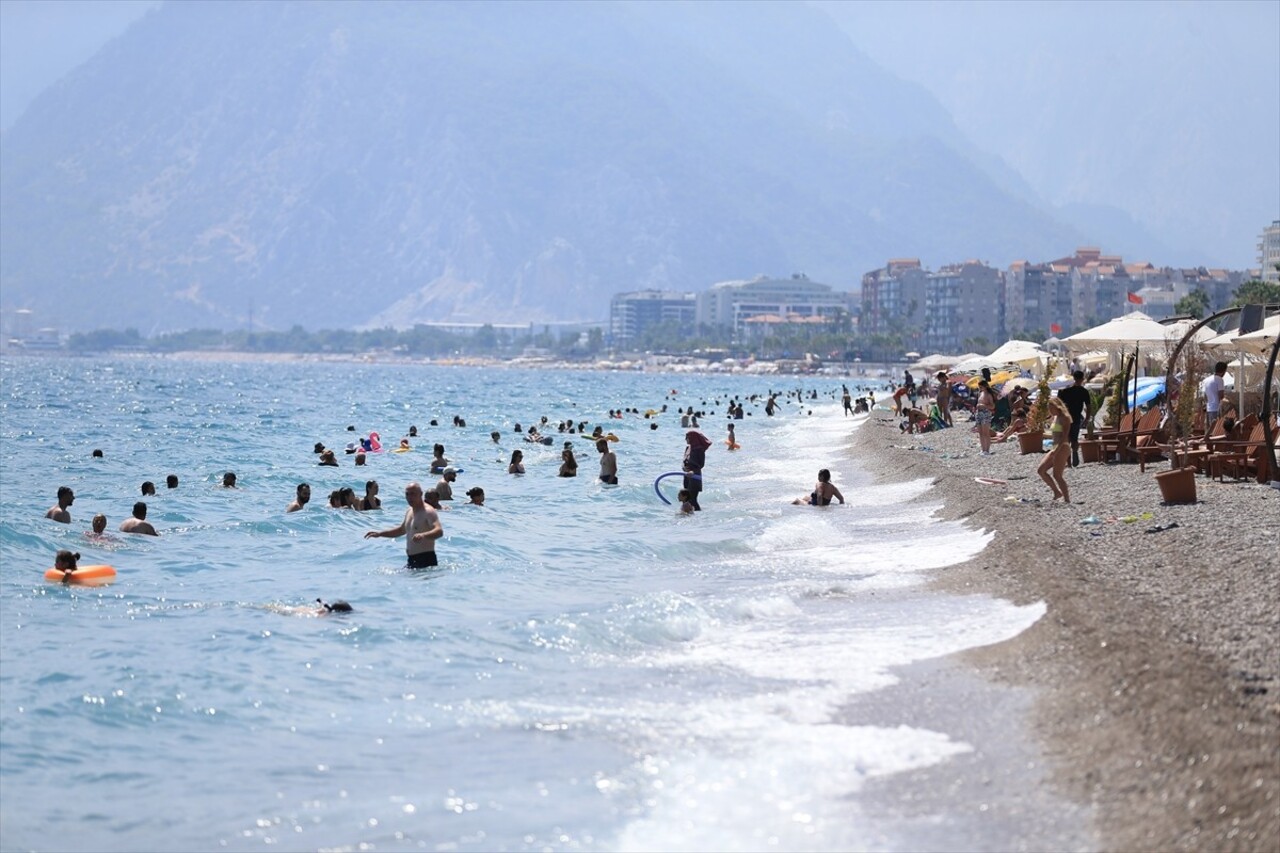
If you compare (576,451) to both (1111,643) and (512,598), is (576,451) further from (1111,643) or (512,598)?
(1111,643)

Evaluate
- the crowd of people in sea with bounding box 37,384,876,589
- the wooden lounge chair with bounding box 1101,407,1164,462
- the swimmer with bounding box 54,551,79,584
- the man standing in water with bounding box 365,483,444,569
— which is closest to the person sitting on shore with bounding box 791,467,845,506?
the crowd of people in sea with bounding box 37,384,876,589

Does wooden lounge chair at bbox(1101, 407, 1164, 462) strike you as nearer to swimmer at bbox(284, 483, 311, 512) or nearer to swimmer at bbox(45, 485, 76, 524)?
swimmer at bbox(284, 483, 311, 512)

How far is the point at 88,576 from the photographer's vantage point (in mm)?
16266

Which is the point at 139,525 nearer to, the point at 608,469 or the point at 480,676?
the point at 608,469

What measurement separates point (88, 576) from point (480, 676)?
264 inches

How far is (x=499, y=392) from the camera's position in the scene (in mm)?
114062

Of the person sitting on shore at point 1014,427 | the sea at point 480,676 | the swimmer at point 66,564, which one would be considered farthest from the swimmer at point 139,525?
the person sitting on shore at point 1014,427

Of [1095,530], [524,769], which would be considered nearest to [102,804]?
[524,769]

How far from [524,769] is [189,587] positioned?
27.9ft

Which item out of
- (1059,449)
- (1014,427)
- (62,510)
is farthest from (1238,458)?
(62,510)

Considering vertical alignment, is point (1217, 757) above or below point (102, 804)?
above

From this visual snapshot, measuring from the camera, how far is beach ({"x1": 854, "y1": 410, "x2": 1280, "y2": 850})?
7250 mm

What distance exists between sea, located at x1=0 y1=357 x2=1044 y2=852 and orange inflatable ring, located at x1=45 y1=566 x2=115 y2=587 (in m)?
0.13

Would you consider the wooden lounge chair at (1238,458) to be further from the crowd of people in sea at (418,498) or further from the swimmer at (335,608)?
the swimmer at (335,608)
